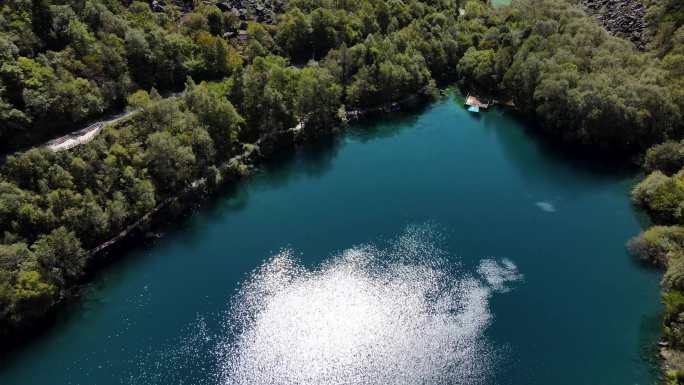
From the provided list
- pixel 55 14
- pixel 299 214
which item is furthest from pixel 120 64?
pixel 299 214

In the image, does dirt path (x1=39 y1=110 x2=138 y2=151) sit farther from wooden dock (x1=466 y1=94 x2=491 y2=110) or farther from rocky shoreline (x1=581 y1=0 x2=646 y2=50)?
rocky shoreline (x1=581 y1=0 x2=646 y2=50)

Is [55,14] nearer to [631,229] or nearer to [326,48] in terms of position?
[326,48]

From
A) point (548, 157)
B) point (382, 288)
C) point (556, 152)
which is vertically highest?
point (556, 152)

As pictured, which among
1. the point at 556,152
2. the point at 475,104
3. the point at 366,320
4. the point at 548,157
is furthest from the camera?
the point at 475,104

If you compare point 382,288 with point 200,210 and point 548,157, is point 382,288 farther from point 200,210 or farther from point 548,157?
point 548,157

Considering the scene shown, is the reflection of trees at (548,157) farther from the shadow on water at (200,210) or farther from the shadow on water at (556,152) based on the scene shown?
the shadow on water at (200,210)

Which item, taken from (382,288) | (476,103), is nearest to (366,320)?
(382,288)
